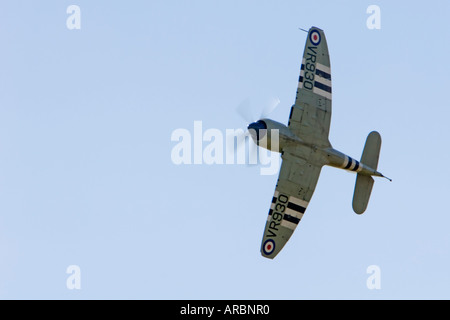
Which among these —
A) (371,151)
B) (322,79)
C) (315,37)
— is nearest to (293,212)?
(371,151)

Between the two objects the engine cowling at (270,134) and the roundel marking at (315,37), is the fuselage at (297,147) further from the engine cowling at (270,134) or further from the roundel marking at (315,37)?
the roundel marking at (315,37)

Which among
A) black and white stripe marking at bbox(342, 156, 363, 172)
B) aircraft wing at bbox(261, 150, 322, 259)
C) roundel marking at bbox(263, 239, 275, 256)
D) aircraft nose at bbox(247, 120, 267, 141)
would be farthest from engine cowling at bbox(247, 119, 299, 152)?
roundel marking at bbox(263, 239, 275, 256)

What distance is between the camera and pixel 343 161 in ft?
148

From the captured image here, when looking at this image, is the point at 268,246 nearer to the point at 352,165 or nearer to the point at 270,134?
the point at 352,165

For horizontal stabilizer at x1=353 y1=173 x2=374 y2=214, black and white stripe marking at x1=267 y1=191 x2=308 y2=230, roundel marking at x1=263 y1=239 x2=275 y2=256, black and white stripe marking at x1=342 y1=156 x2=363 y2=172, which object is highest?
black and white stripe marking at x1=342 y1=156 x2=363 y2=172

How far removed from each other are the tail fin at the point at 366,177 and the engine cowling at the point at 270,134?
15.3ft

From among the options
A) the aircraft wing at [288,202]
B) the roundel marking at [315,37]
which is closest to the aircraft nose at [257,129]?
the aircraft wing at [288,202]

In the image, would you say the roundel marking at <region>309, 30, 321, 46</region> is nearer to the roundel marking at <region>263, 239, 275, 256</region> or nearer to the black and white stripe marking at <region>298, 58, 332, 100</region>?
the black and white stripe marking at <region>298, 58, 332, 100</region>

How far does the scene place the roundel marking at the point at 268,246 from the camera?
44969mm

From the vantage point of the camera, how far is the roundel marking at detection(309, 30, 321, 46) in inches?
1818

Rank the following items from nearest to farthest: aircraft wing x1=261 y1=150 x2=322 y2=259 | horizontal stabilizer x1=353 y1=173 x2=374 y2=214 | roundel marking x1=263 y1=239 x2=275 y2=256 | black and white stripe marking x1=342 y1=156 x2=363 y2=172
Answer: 1. aircraft wing x1=261 y1=150 x2=322 y2=259
2. roundel marking x1=263 y1=239 x2=275 y2=256
3. black and white stripe marking x1=342 y1=156 x2=363 y2=172
4. horizontal stabilizer x1=353 y1=173 x2=374 y2=214
